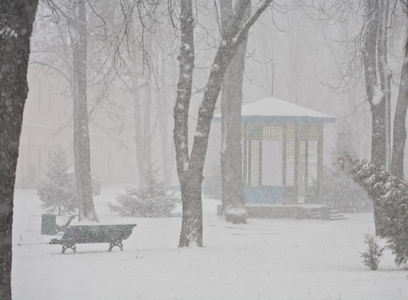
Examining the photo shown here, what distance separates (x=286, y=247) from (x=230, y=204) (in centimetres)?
675

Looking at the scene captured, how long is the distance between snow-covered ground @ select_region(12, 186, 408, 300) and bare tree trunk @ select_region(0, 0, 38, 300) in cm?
287

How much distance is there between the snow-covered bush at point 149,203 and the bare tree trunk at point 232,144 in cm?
363

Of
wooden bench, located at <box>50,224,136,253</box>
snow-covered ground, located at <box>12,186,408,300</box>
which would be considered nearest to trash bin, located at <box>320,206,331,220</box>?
snow-covered ground, located at <box>12,186,408,300</box>

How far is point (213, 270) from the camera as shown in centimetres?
1134

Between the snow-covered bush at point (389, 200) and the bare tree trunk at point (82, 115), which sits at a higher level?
the bare tree trunk at point (82, 115)

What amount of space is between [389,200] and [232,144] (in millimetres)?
12196

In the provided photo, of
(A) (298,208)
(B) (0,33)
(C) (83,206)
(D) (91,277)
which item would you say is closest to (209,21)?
(A) (298,208)

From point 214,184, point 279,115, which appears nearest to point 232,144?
point 279,115

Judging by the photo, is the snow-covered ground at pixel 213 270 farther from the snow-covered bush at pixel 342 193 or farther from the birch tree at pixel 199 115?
the snow-covered bush at pixel 342 193

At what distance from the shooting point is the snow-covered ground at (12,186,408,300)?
9188 mm

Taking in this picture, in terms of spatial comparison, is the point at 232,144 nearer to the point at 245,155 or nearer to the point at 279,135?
the point at 245,155

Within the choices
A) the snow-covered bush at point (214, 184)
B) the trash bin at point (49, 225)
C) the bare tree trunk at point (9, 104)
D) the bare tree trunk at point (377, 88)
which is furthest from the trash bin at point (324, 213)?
the bare tree trunk at point (9, 104)

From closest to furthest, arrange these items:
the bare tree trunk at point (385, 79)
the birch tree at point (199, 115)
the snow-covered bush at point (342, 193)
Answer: the birch tree at point (199, 115), the bare tree trunk at point (385, 79), the snow-covered bush at point (342, 193)

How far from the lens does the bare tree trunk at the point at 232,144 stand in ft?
75.6
